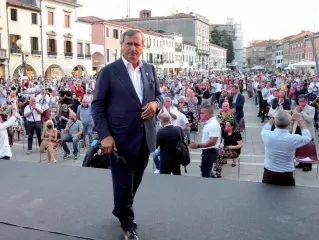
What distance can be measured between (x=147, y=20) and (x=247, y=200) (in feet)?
249

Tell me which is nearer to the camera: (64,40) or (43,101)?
(43,101)

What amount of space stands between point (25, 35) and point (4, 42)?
2.82 meters

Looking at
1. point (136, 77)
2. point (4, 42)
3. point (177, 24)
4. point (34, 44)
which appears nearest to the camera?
point (136, 77)

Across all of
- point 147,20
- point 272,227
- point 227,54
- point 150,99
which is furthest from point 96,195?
point 227,54

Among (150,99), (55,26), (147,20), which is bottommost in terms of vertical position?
(150,99)

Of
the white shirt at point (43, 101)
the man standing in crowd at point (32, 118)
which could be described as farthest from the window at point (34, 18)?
the man standing in crowd at point (32, 118)

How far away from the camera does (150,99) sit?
267cm

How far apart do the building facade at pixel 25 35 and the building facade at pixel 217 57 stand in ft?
194

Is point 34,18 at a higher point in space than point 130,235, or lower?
higher

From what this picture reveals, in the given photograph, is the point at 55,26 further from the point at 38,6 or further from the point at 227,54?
the point at 227,54

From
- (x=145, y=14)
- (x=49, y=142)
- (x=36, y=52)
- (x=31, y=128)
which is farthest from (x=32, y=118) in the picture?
(x=145, y=14)

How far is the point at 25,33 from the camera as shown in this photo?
115 ft

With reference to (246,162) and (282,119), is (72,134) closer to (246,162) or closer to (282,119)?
(246,162)

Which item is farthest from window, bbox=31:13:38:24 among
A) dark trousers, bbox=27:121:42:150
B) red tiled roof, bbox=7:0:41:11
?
dark trousers, bbox=27:121:42:150
